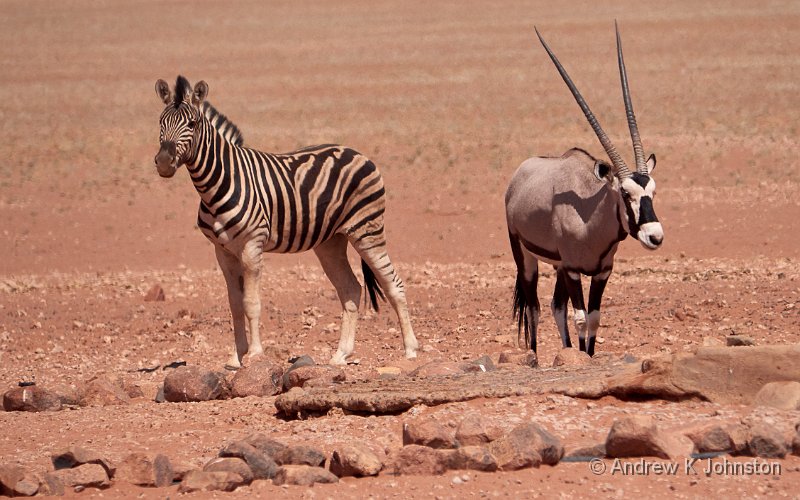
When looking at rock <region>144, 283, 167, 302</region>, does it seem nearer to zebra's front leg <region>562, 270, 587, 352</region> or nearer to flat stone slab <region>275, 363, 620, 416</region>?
zebra's front leg <region>562, 270, 587, 352</region>

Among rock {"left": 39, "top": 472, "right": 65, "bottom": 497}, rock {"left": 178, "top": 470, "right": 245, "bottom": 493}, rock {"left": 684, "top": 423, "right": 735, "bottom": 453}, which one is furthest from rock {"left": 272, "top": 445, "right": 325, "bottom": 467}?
rock {"left": 684, "top": 423, "right": 735, "bottom": 453}

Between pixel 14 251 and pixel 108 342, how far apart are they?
24.9 ft

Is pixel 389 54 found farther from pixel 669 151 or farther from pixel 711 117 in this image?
pixel 669 151

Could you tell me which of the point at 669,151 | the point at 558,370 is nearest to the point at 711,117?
the point at 669,151

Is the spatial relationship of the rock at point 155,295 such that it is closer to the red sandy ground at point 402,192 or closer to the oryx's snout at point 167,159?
the red sandy ground at point 402,192

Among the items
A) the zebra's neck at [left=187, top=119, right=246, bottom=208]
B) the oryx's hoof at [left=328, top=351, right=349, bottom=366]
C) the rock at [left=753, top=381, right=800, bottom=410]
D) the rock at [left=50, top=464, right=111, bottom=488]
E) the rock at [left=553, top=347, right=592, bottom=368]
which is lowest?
the oryx's hoof at [left=328, top=351, right=349, bottom=366]

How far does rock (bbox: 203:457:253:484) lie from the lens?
6.69m

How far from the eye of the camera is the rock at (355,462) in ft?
21.8

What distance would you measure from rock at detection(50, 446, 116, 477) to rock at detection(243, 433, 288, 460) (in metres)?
0.75

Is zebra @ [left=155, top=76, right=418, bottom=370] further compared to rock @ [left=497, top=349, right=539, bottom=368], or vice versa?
zebra @ [left=155, top=76, right=418, bottom=370]

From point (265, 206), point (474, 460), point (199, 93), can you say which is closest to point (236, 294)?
point (265, 206)

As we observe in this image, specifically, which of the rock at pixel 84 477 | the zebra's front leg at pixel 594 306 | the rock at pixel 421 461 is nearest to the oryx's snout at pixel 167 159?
the zebra's front leg at pixel 594 306

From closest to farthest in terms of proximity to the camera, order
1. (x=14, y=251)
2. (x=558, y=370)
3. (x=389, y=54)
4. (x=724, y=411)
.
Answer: (x=724, y=411) → (x=558, y=370) → (x=14, y=251) → (x=389, y=54)

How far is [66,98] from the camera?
121 feet
